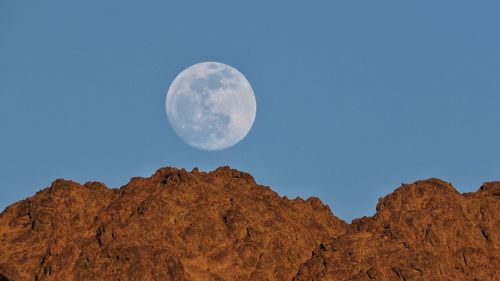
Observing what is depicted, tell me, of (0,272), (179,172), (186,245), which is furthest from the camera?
(179,172)

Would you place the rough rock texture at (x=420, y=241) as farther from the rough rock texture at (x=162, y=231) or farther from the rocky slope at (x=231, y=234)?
the rough rock texture at (x=162, y=231)

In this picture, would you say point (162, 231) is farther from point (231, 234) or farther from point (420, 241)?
point (420, 241)

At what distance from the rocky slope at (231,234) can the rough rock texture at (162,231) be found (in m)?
0.12

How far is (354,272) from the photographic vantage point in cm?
11725

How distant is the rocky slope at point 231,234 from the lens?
379 ft

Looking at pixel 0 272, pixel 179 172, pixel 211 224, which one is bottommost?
pixel 0 272

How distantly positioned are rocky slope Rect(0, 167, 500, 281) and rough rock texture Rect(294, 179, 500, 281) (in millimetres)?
118

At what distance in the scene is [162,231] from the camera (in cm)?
11988

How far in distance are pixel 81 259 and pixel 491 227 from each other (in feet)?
148

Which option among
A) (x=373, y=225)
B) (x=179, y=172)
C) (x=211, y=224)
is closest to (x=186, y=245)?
(x=211, y=224)

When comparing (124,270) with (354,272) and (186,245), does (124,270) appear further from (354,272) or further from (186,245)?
(354,272)

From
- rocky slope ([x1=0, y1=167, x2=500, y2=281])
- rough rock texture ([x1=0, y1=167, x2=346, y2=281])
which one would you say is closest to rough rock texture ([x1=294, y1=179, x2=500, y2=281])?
rocky slope ([x1=0, y1=167, x2=500, y2=281])

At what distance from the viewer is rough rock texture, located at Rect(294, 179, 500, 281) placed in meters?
117

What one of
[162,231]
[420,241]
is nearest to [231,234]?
[162,231]
